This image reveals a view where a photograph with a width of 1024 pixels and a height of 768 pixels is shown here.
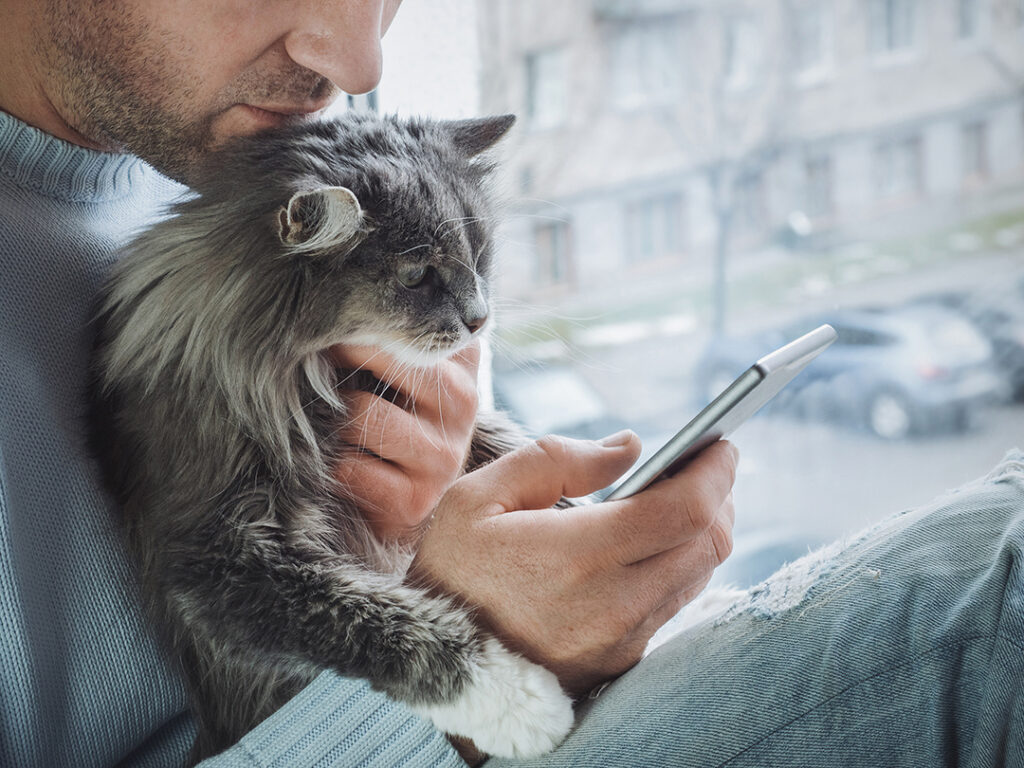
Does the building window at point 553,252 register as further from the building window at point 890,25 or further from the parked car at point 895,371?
the building window at point 890,25

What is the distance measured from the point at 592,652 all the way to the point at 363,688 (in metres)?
0.27

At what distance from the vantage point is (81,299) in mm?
1206

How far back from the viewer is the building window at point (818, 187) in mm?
1698

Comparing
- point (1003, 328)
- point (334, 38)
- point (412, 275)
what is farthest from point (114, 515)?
point (1003, 328)

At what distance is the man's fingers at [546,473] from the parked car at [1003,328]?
2.82 ft

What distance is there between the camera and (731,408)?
3.14 ft

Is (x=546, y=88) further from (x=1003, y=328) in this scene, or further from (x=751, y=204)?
(x=1003, y=328)

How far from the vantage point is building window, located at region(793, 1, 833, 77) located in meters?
1.64

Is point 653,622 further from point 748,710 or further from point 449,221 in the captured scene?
point 449,221

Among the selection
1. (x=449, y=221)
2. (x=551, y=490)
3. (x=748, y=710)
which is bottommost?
(x=748, y=710)

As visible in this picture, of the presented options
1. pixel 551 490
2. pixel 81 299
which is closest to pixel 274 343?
pixel 81 299

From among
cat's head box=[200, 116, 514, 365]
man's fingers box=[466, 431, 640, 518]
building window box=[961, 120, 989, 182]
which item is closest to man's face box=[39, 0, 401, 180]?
cat's head box=[200, 116, 514, 365]

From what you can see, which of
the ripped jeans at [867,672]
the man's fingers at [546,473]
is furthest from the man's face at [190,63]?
the ripped jeans at [867,672]

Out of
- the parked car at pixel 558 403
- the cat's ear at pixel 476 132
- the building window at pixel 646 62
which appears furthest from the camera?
the parked car at pixel 558 403
